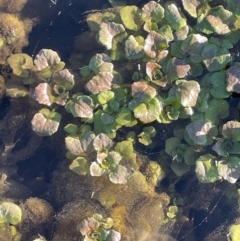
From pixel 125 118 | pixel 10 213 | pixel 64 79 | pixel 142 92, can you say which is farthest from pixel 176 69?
pixel 10 213

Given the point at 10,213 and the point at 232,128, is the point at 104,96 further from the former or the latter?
the point at 10,213

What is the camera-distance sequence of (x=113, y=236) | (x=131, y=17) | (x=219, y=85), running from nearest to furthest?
1. (x=113, y=236)
2. (x=219, y=85)
3. (x=131, y=17)

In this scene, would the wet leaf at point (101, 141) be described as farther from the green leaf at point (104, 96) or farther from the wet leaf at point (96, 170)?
the green leaf at point (104, 96)

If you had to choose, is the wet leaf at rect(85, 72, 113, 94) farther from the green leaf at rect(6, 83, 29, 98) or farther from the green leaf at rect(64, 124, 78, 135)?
the green leaf at rect(6, 83, 29, 98)

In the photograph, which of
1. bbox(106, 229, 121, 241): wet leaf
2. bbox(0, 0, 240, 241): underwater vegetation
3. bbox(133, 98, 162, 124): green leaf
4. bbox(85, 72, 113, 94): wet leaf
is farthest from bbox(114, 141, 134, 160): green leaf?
bbox(106, 229, 121, 241): wet leaf

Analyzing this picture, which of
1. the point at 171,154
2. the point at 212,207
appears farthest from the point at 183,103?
the point at 212,207

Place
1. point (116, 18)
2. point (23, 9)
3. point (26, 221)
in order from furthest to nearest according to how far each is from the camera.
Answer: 1. point (23, 9)
2. point (116, 18)
3. point (26, 221)

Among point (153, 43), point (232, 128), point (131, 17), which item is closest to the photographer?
point (232, 128)

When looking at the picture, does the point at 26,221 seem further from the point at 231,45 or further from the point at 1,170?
the point at 231,45

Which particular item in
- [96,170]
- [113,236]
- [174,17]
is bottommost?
[113,236]
